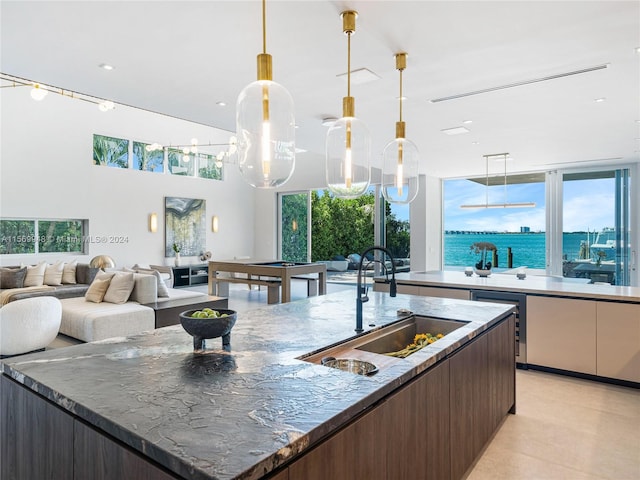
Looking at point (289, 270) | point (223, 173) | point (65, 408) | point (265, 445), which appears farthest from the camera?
point (223, 173)

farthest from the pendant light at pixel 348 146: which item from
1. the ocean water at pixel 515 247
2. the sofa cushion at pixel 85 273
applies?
the sofa cushion at pixel 85 273

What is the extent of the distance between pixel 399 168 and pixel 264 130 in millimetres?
1251

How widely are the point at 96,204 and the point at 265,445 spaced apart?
30.5ft

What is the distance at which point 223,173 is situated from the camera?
38.3 ft

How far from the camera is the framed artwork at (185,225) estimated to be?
33.6ft

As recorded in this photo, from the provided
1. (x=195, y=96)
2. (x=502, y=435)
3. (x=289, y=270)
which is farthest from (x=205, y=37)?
(x=289, y=270)

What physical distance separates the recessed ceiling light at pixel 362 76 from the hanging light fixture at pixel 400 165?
339 millimetres

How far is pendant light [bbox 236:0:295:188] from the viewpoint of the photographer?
1818 mm

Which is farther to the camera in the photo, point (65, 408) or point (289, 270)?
point (289, 270)

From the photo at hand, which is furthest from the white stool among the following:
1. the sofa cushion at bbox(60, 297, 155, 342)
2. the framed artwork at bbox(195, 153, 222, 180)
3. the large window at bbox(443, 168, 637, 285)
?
the framed artwork at bbox(195, 153, 222, 180)

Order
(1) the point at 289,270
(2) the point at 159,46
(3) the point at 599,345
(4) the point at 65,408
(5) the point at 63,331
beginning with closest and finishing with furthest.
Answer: (4) the point at 65,408, (2) the point at 159,46, (3) the point at 599,345, (5) the point at 63,331, (1) the point at 289,270

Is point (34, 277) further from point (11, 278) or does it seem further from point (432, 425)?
point (432, 425)

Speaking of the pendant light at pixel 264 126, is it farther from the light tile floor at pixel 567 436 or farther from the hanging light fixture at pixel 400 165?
the light tile floor at pixel 567 436

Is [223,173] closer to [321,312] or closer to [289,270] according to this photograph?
[289,270]
